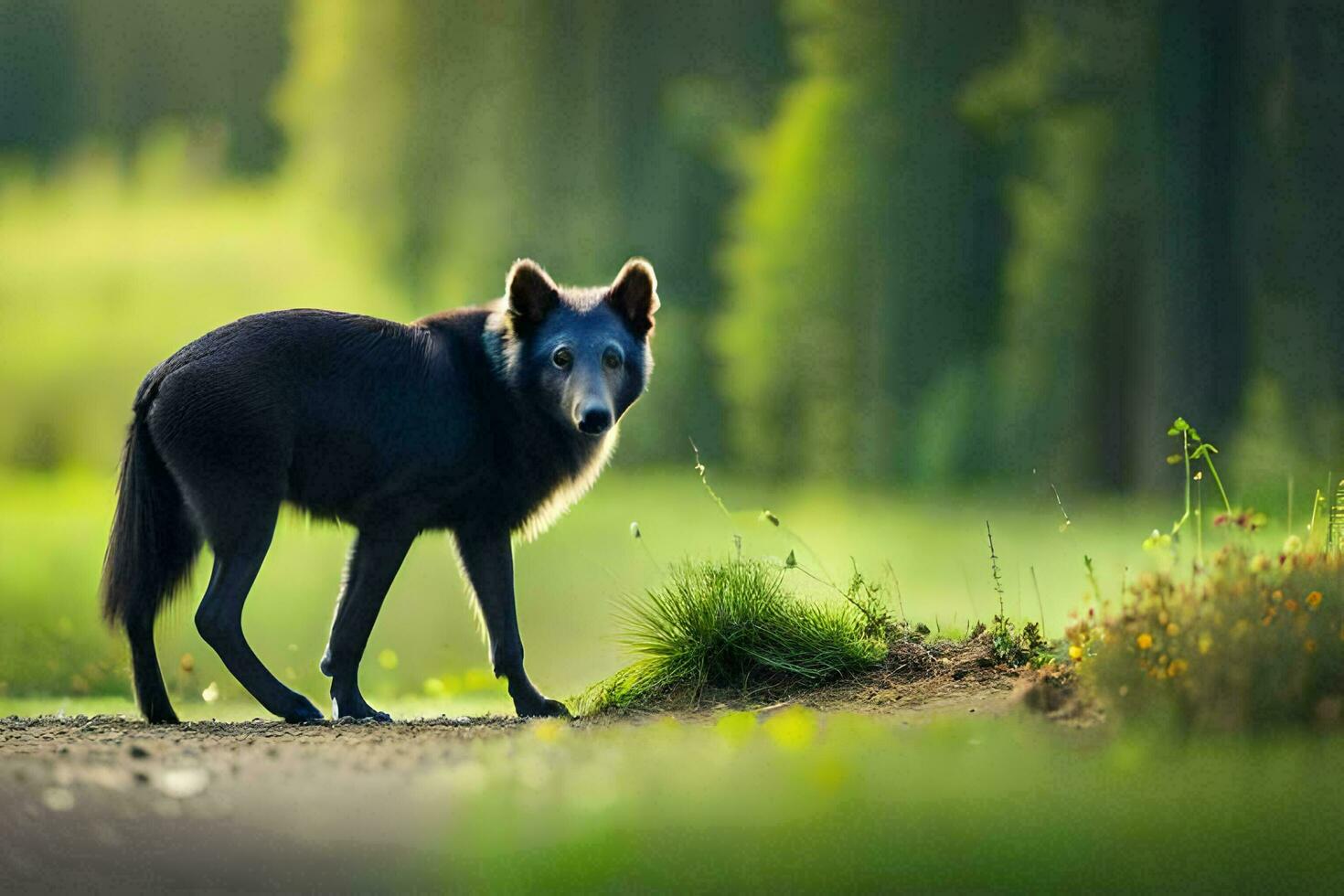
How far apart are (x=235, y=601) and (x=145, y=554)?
0.65 m

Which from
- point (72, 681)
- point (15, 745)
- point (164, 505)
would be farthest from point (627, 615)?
point (72, 681)

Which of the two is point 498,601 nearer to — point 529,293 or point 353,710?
point 353,710

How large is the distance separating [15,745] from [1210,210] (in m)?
11.8

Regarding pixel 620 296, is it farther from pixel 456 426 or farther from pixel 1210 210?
pixel 1210 210

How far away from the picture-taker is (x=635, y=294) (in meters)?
7.90

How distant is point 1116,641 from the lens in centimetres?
562

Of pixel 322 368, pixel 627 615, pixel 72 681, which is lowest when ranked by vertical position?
pixel 72 681

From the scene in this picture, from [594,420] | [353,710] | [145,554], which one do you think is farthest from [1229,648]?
[145,554]

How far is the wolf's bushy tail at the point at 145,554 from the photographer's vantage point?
7.33 meters

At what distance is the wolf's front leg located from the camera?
7672 millimetres

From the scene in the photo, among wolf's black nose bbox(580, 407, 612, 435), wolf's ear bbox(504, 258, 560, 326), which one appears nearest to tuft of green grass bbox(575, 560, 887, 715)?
wolf's black nose bbox(580, 407, 612, 435)

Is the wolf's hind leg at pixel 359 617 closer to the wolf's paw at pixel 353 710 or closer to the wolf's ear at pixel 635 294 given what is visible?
the wolf's paw at pixel 353 710

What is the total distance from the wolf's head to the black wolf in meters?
0.01

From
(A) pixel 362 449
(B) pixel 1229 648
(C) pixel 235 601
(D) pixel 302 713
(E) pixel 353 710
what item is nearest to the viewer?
(B) pixel 1229 648
